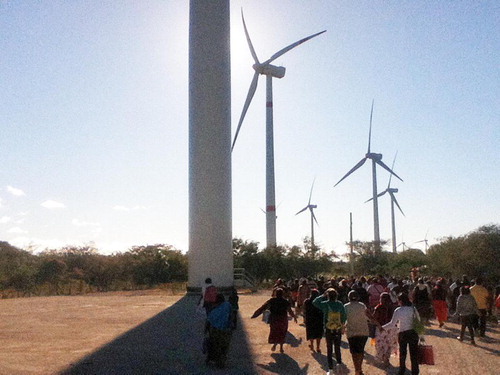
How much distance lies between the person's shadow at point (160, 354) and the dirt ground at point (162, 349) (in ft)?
0.05

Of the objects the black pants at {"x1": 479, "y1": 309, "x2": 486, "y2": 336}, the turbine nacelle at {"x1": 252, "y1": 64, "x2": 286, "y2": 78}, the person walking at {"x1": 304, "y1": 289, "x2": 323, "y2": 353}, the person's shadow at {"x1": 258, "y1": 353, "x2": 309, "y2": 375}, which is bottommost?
the person's shadow at {"x1": 258, "y1": 353, "x2": 309, "y2": 375}

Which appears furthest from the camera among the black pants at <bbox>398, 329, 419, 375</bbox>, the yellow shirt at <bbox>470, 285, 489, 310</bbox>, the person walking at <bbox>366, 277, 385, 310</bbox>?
the yellow shirt at <bbox>470, 285, 489, 310</bbox>

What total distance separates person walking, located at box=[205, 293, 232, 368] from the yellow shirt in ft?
23.6

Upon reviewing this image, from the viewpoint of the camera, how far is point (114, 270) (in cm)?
4303

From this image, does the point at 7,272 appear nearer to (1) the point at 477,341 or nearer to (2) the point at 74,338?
(2) the point at 74,338

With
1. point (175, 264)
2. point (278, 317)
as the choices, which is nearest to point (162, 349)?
point (278, 317)

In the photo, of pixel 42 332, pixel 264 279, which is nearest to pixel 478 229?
pixel 264 279

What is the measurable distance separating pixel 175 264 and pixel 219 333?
118 feet

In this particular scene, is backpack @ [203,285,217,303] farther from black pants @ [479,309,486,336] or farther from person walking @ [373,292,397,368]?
black pants @ [479,309,486,336]

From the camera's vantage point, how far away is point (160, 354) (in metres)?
10.7

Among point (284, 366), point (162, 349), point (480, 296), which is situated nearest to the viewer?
point (284, 366)

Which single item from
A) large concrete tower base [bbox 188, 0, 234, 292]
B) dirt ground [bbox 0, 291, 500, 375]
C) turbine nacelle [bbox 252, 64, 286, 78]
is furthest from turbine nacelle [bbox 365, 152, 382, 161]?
dirt ground [bbox 0, 291, 500, 375]

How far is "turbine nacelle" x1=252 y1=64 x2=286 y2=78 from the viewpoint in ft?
180

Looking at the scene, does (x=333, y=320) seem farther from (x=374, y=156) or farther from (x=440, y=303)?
(x=374, y=156)
